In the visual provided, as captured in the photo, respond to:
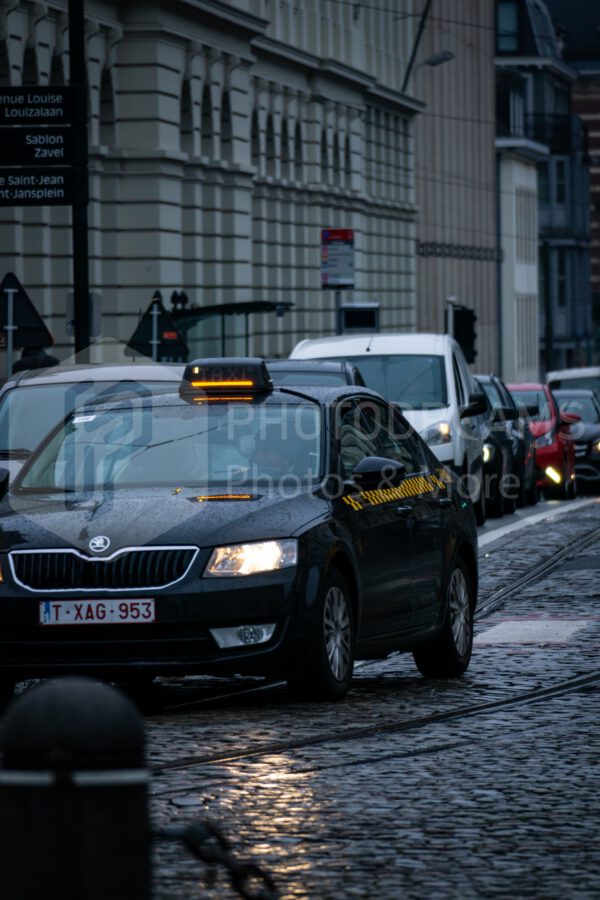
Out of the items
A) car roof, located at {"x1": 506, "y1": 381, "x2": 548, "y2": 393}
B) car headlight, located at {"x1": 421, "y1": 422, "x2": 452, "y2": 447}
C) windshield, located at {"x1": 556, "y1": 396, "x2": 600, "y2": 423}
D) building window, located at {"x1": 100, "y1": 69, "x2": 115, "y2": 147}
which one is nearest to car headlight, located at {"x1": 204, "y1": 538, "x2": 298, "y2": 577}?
car headlight, located at {"x1": 421, "y1": 422, "x2": 452, "y2": 447}

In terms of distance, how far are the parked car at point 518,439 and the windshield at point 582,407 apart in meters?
6.92

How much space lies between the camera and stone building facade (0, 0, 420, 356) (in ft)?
132

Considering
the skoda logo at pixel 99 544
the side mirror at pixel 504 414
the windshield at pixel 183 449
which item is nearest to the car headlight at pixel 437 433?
the side mirror at pixel 504 414

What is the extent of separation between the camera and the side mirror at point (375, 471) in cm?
1122

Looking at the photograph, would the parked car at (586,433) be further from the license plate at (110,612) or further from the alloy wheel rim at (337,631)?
the license plate at (110,612)

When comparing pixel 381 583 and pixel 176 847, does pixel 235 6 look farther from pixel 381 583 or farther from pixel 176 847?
pixel 176 847

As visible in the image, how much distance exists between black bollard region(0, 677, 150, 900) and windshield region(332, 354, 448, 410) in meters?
19.2

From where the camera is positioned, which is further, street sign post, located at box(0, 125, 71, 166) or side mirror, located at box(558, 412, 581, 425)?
side mirror, located at box(558, 412, 581, 425)

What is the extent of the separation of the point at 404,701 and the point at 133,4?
33297 mm

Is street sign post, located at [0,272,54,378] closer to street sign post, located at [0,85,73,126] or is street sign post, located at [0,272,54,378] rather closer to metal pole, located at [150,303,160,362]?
street sign post, located at [0,85,73,126]

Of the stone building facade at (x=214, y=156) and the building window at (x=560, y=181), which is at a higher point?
the building window at (x=560, y=181)

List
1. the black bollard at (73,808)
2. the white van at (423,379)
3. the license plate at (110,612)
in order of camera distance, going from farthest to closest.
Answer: the white van at (423,379), the license plate at (110,612), the black bollard at (73,808)

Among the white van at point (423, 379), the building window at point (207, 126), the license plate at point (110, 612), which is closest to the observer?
the license plate at point (110, 612)

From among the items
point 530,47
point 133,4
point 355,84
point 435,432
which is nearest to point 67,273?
point 133,4
